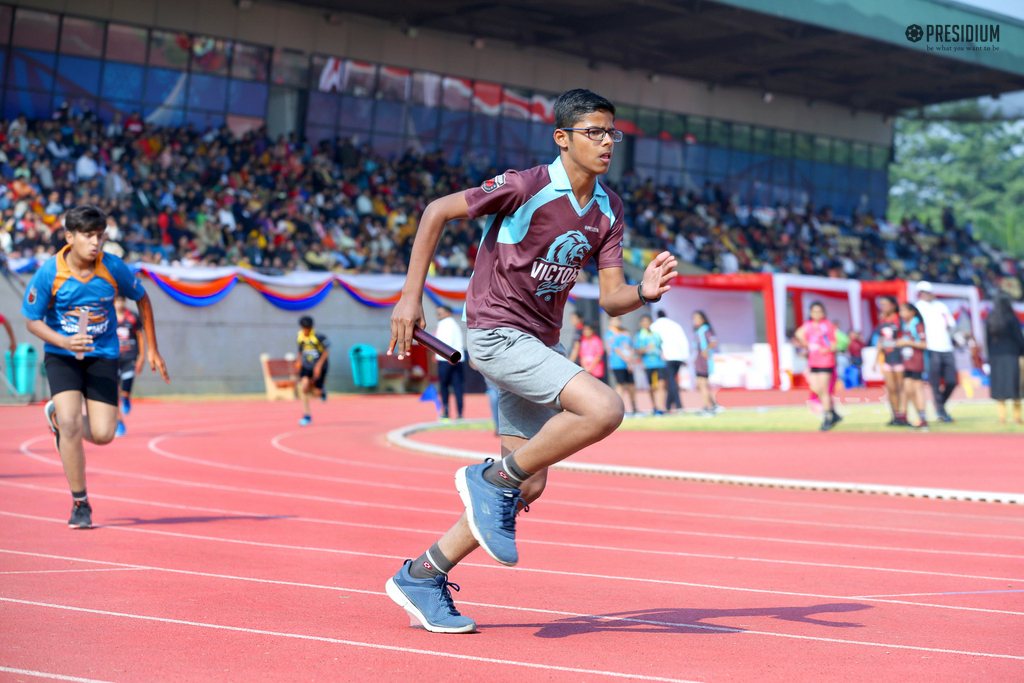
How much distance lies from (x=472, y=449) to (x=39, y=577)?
8.53 metres

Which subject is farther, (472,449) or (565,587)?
(472,449)

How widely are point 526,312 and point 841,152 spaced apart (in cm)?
4959

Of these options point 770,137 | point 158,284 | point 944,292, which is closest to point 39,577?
point 158,284

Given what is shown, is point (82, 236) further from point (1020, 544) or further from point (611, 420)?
point (1020, 544)

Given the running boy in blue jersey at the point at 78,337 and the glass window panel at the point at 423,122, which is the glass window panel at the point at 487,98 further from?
the running boy in blue jersey at the point at 78,337

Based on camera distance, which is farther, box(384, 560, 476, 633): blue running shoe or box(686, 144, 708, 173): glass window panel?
box(686, 144, 708, 173): glass window panel

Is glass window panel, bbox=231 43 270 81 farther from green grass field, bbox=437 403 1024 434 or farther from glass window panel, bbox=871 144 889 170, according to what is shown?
glass window panel, bbox=871 144 889 170

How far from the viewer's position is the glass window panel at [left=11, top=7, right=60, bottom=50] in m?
30.4

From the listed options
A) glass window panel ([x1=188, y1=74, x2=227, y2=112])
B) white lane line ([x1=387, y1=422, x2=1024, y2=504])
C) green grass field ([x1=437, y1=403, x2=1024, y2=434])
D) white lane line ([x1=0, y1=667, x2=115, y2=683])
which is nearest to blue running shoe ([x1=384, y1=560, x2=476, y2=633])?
white lane line ([x1=0, y1=667, x2=115, y2=683])

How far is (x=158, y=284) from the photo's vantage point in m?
24.0

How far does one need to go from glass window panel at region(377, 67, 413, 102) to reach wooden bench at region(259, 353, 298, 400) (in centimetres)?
1459

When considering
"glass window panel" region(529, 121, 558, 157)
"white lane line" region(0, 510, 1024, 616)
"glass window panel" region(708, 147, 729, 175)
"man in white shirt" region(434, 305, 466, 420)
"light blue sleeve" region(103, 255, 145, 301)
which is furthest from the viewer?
"glass window panel" region(708, 147, 729, 175)

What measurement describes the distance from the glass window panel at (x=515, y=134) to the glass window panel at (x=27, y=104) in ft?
52.9

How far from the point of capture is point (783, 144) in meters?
48.5
